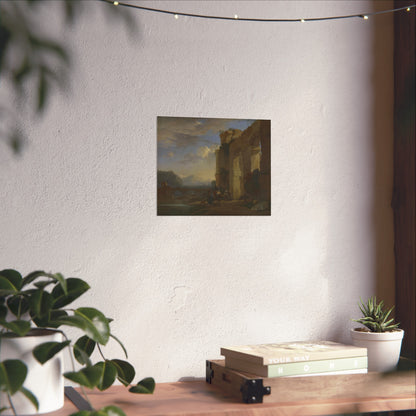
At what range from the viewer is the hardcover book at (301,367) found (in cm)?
172

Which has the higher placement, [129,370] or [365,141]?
[365,141]

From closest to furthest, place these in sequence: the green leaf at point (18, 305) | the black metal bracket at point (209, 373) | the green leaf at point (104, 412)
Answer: the green leaf at point (104, 412) < the green leaf at point (18, 305) < the black metal bracket at point (209, 373)

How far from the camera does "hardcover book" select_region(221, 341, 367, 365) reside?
1.73 metres

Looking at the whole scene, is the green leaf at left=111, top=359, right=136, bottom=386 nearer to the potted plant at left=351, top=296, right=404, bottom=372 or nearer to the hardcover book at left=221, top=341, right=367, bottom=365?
the hardcover book at left=221, top=341, right=367, bottom=365

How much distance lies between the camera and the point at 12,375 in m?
1.33

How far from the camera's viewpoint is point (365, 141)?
2219 mm

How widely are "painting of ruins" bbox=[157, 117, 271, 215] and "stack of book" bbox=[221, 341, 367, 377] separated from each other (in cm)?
50

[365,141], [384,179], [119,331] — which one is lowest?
[119,331]

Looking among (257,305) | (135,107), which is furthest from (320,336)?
(135,107)

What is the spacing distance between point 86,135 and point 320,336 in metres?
1.09

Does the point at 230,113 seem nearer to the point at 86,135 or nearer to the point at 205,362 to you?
the point at 86,135

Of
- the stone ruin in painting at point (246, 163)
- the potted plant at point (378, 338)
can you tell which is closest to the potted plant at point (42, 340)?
the stone ruin in painting at point (246, 163)

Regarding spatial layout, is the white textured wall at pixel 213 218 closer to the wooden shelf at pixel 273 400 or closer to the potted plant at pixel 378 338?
the potted plant at pixel 378 338

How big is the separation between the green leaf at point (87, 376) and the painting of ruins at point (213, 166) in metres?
0.71
